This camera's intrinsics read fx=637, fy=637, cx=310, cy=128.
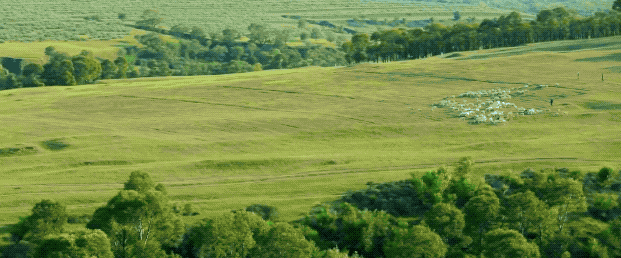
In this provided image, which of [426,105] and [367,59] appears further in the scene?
[367,59]

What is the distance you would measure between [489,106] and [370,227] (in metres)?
40.4

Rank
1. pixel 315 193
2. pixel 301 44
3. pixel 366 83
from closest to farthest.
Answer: pixel 315 193
pixel 366 83
pixel 301 44

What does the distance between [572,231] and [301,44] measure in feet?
505

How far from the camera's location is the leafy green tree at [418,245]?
34500 mm

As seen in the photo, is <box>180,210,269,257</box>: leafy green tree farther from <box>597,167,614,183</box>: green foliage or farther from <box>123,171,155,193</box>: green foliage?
<box>597,167,614,183</box>: green foliage

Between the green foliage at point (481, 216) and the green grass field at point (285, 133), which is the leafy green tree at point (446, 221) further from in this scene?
the green grass field at point (285, 133)

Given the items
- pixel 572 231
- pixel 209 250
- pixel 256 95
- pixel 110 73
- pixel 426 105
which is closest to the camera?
pixel 209 250

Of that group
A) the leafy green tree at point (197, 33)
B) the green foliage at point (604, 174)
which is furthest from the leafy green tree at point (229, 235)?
the leafy green tree at point (197, 33)

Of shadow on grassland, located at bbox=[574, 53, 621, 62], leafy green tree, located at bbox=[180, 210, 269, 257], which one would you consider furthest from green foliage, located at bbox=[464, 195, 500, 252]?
shadow on grassland, located at bbox=[574, 53, 621, 62]

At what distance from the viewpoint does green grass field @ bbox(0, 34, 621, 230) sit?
4784 cm

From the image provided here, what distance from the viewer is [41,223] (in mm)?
36062

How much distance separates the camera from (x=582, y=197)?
40.7m

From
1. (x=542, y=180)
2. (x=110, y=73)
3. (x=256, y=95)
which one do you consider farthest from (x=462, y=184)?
(x=110, y=73)

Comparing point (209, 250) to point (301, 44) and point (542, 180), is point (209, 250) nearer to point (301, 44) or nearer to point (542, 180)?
point (542, 180)
